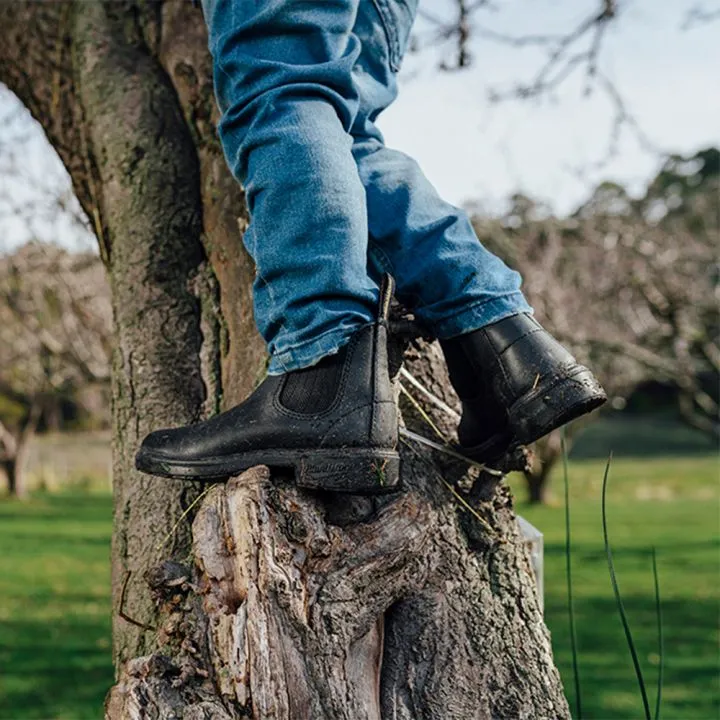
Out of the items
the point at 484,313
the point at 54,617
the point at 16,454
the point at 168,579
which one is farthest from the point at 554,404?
the point at 16,454

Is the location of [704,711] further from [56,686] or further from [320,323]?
[320,323]

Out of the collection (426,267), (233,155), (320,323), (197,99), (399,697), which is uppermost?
(197,99)

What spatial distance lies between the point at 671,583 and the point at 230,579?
32.8ft

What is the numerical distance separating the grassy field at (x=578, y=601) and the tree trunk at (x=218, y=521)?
162 inches

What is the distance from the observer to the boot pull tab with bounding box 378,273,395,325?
5.89 ft

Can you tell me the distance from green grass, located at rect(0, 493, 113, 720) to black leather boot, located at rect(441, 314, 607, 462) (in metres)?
4.66

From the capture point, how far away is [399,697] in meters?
1.88

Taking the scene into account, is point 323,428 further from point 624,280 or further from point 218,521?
point 624,280

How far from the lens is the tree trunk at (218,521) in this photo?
167 cm

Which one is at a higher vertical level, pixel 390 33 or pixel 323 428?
pixel 390 33

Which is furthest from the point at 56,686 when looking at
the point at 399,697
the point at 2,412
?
the point at 2,412

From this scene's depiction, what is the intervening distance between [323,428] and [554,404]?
1.33 ft

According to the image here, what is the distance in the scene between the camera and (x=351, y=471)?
5.70ft

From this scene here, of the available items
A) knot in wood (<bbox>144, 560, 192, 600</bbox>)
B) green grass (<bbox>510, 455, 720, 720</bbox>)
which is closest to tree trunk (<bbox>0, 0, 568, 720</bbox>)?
knot in wood (<bbox>144, 560, 192, 600</bbox>)
